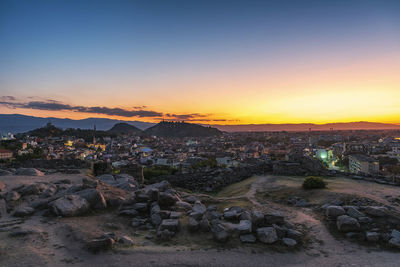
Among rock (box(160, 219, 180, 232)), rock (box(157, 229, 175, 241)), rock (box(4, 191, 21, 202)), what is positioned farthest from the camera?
rock (box(4, 191, 21, 202))

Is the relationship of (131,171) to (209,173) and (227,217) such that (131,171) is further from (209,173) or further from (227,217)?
(227,217)

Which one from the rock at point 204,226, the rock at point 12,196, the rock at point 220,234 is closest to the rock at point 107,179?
the rock at point 12,196

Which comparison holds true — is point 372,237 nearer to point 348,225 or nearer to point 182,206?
point 348,225

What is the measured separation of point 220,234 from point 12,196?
33.4ft

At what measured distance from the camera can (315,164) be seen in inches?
924

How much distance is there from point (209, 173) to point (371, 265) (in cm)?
1703

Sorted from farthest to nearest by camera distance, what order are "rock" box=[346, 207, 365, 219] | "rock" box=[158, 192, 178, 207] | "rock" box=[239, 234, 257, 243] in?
"rock" box=[158, 192, 178, 207], "rock" box=[346, 207, 365, 219], "rock" box=[239, 234, 257, 243]

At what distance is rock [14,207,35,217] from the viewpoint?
30.8ft

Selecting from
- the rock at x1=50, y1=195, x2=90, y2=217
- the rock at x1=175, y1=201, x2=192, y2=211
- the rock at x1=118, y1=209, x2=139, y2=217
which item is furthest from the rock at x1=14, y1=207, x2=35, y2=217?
the rock at x1=175, y1=201, x2=192, y2=211

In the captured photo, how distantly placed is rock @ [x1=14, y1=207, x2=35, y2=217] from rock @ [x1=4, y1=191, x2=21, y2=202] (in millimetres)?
1703

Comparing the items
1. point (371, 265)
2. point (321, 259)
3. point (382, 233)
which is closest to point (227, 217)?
point (321, 259)

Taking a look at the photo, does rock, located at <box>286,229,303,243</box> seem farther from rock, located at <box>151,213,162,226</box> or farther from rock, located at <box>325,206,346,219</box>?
rock, located at <box>151,213,162,226</box>

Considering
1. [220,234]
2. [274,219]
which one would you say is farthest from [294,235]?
[220,234]

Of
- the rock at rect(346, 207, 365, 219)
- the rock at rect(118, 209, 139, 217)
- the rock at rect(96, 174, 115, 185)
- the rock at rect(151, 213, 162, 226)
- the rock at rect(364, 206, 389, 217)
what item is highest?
→ the rock at rect(364, 206, 389, 217)
